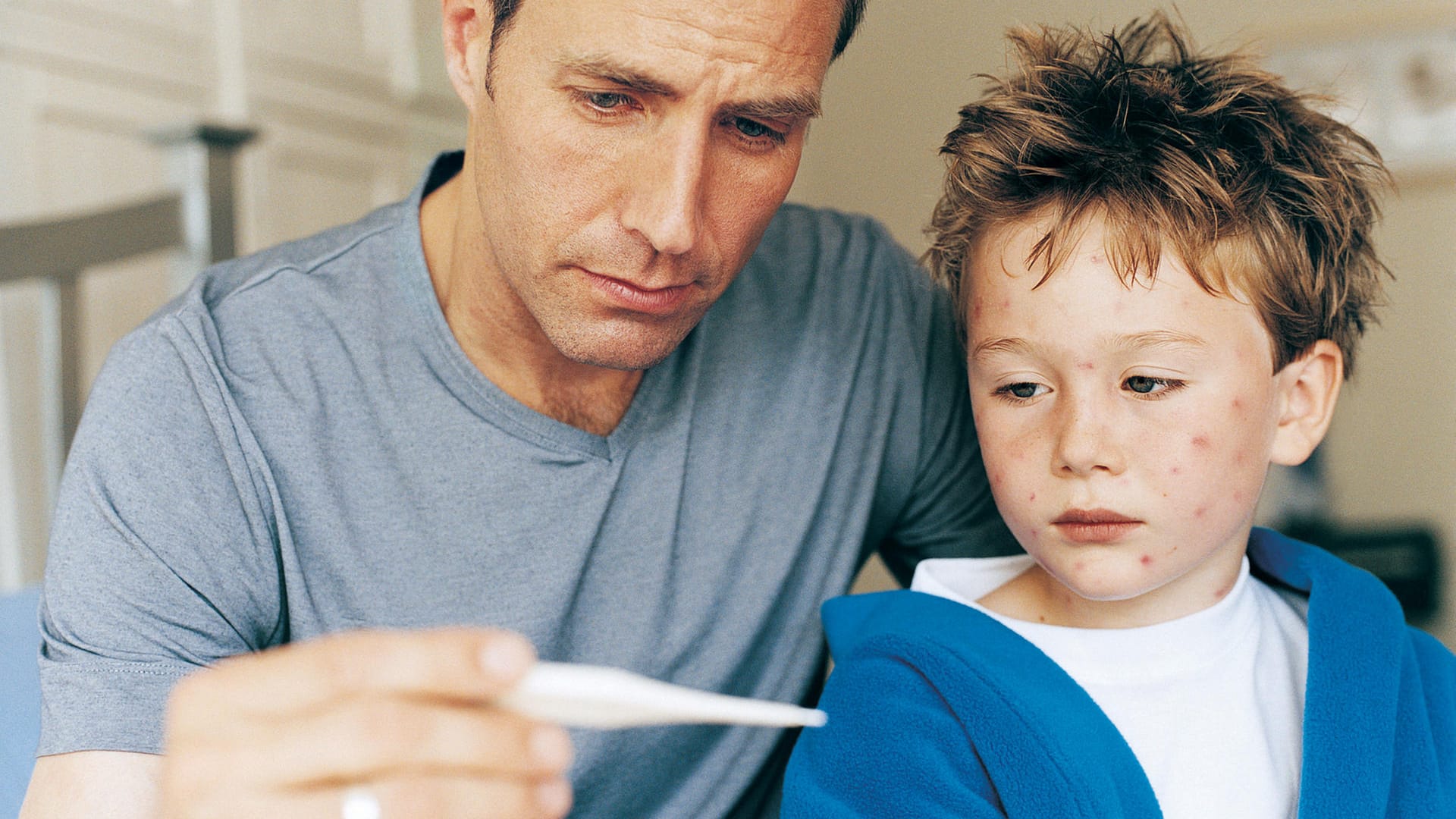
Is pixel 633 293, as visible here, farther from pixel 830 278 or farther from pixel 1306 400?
pixel 1306 400

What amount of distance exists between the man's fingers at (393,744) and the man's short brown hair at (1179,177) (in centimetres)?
61

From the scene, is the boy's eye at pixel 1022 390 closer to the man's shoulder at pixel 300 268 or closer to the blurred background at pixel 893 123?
the man's shoulder at pixel 300 268

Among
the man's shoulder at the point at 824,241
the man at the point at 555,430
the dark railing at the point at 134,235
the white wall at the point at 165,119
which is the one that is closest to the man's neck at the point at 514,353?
the man at the point at 555,430

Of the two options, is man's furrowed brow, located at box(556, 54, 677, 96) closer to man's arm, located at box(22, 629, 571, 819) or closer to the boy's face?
the boy's face

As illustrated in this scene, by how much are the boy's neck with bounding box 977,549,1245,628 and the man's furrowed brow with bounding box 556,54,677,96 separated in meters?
0.51

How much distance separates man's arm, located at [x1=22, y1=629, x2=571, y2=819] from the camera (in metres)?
0.49

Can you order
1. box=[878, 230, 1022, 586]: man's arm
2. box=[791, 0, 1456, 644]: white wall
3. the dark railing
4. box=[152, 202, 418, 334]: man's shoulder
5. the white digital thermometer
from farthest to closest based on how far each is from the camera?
box=[791, 0, 1456, 644]: white wall → the dark railing → box=[878, 230, 1022, 586]: man's arm → box=[152, 202, 418, 334]: man's shoulder → the white digital thermometer

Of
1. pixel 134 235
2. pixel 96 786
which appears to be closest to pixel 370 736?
pixel 96 786

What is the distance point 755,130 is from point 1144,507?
0.42 m

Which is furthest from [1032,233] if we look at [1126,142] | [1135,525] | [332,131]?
[332,131]

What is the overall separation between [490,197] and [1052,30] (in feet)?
1.73

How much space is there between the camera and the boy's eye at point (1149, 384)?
3.05 ft

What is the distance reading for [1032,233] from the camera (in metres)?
0.99

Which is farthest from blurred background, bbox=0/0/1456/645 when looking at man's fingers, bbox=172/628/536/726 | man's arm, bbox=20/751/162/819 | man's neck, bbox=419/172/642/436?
man's fingers, bbox=172/628/536/726
